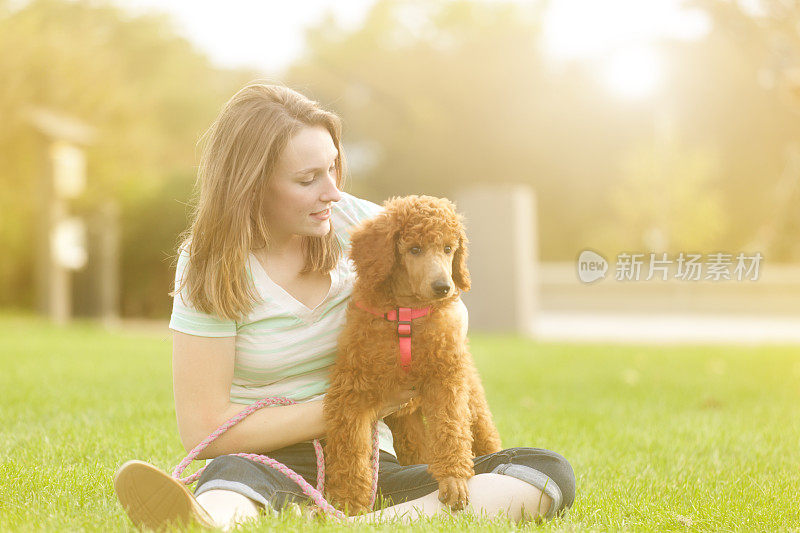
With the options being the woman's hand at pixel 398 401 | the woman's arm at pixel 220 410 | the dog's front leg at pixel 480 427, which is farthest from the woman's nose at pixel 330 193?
the dog's front leg at pixel 480 427

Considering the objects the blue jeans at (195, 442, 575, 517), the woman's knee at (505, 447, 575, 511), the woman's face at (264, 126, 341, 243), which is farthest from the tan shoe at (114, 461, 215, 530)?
the woman's knee at (505, 447, 575, 511)

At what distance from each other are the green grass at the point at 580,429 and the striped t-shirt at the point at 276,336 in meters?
0.55

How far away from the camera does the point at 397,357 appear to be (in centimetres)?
293

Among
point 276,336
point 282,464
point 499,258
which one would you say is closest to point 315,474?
point 282,464

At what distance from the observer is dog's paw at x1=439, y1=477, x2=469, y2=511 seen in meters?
2.91

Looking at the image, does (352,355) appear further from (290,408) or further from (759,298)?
(759,298)

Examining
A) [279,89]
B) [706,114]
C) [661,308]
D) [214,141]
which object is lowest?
[661,308]

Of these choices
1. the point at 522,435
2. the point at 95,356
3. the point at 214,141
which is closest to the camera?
the point at 214,141

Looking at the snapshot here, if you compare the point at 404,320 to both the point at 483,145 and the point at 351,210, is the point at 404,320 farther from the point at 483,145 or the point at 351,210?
the point at 483,145

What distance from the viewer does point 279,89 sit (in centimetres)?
329

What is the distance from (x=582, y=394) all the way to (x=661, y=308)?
12176 millimetres

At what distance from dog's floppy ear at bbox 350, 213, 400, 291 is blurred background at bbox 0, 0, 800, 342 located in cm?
625

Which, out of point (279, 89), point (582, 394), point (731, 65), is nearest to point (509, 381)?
point (582, 394)

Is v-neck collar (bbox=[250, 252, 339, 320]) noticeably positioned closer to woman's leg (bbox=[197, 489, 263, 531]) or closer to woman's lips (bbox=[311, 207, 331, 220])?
woman's lips (bbox=[311, 207, 331, 220])
